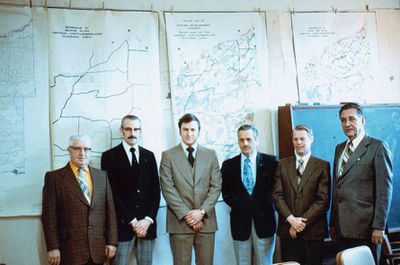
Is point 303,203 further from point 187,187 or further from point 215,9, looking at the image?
A: point 215,9

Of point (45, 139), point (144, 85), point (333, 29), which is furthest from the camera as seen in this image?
point (333, 29)

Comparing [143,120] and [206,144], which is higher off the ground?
[143,120]

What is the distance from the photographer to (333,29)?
4516 millimetres

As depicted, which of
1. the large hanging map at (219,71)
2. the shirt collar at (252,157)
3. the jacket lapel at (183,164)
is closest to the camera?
the jacket lapel at (183,164)

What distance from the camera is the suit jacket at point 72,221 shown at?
310cm

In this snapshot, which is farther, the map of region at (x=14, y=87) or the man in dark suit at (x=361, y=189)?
the map of region at (x=14, y=87)

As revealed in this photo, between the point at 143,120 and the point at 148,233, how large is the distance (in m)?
1.09

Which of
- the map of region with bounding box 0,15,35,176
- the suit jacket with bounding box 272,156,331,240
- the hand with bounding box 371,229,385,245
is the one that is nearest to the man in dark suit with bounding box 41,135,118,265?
the map of region with bounding box 0,15,35,176

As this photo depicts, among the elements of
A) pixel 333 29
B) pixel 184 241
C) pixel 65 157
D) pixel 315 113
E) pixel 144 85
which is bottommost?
pixel 184 241

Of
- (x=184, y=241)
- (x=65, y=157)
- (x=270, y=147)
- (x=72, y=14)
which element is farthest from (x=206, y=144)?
(x=72, y=14)

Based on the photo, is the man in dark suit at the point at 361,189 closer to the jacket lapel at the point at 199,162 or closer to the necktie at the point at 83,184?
the jacket lapel at the point at 199,162

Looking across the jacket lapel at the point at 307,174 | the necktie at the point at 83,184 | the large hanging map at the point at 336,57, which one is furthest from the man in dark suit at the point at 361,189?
the necktie at the point at 83,184

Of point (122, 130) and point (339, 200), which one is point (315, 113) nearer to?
point (339, 200)

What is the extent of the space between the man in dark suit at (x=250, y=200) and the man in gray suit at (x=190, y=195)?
0.50ft
